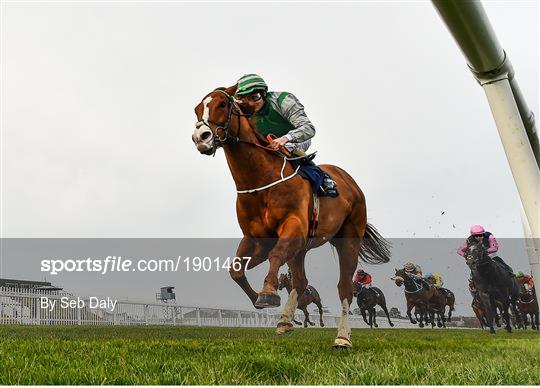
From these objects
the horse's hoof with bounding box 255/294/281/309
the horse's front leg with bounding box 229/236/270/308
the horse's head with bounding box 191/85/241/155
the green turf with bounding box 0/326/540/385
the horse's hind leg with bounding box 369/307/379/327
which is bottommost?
the green turf with bounding box 0/326/540/385

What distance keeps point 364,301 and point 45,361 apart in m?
6.54

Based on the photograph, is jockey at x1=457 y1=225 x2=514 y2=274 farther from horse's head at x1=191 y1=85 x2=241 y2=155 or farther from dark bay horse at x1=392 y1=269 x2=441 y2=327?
horse's head at x1=191 y1=85 x2=241 y2=155

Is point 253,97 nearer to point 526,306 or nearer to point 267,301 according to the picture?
point 267,301

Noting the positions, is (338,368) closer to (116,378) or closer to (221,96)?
(116,378)

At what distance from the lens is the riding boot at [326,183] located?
4895 millimetres

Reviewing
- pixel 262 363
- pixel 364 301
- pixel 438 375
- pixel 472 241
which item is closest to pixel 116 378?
pixel 262 363

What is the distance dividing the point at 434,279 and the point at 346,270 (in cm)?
870

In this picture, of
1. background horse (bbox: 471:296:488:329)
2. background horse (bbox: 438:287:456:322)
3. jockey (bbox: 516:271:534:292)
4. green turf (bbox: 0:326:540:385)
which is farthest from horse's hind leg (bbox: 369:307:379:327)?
green turf (bbox: 0:326:540:385)

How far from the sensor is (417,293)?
40.7 ft

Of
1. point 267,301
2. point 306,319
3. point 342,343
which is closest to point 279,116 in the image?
point 267,301

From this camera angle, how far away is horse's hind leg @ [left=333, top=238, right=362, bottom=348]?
5.06m

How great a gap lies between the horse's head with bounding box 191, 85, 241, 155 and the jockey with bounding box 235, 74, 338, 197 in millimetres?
172

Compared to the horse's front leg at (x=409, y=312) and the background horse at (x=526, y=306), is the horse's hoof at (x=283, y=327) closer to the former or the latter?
the horse's front leg at (x=409, y=312)

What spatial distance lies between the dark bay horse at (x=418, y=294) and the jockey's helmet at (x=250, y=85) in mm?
7713
